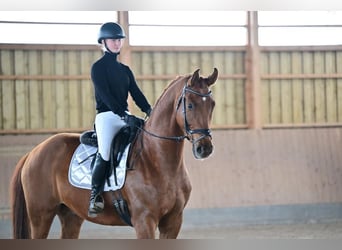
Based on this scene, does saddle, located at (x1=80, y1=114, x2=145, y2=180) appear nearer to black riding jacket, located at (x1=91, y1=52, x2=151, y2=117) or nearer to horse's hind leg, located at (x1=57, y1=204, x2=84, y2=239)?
black riding jacket, located at (x1=91, y1=52, x2=151, y2=117)

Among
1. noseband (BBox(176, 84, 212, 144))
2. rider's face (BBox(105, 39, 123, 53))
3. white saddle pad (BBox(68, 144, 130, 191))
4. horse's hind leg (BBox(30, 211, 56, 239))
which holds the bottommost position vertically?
horse's hind leg (BBox(30, 211, 56, 239))

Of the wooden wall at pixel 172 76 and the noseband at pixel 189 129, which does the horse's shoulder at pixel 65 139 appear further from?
the wooden wall at pixel 172 76

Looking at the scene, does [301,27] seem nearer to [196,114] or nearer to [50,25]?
[196,114]

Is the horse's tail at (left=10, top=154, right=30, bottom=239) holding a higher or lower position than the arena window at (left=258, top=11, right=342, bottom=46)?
lower

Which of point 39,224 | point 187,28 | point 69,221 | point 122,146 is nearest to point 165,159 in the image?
point 122,146

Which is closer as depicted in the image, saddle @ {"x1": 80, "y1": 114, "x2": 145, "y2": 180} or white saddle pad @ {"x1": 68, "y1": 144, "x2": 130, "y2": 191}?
saddle @ {"x1": 80, "y1": 114, "x2": 145, "y2": 180}

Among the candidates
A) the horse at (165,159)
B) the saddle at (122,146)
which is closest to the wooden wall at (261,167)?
the horse at (165,159)

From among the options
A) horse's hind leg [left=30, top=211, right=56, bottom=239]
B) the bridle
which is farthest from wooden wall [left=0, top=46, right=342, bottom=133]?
the bridle

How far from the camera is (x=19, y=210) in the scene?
153 inches

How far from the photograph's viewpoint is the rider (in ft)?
11.4

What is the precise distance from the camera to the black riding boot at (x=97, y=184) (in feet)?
11.3

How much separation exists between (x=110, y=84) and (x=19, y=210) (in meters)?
1.09
